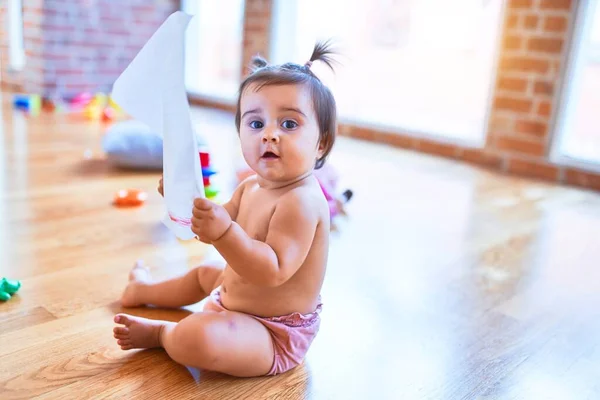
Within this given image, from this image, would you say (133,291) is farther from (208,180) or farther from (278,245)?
(208,180)

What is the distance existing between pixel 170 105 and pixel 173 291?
0.45 m

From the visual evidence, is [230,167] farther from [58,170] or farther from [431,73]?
[431,73]

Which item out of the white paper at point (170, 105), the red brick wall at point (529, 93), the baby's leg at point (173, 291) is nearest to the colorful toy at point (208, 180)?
the baby's leg at point (173, 291)

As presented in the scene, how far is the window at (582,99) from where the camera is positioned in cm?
233

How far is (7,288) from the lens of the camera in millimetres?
1077

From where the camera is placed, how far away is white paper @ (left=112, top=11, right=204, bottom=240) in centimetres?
72

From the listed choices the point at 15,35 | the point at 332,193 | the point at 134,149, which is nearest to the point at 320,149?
the point at 332,193

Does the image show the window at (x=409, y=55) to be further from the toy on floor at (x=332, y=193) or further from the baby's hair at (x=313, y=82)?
the baby's hair at (x=313, y=82)

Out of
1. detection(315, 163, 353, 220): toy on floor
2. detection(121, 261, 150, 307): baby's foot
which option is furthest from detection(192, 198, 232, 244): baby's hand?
detection(315, 163, 353, 220): toy on floor

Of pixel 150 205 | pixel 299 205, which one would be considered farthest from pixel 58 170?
pixel 299 205

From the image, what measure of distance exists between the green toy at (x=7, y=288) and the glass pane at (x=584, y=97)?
2105 mm

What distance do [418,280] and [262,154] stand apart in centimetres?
63

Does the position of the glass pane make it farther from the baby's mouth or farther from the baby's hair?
the baby's mouth

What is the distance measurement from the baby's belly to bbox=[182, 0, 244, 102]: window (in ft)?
9.96
